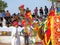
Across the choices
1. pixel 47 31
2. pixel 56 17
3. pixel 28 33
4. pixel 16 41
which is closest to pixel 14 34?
pixel 16 41

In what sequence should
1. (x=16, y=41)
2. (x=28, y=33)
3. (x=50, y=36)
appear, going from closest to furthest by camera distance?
(x=50, y=36) < (x=16, y=41) < (x=28, y=33)

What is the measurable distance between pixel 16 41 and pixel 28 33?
4.42 ft

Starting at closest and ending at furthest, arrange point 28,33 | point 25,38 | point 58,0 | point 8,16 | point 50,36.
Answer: point 58,0, point 50,36, point 28,33, point 25,38, point 8,16

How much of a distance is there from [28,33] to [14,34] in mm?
1127

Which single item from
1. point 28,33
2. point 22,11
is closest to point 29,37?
point 28,33

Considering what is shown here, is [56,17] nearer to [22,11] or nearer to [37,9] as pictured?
[22,11]

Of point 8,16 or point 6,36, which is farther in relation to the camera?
point 8,16

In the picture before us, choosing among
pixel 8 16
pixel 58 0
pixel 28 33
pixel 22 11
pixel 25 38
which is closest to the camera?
pixel 58 0

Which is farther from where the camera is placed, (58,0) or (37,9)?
(37,9)

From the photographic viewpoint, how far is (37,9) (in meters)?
18.2

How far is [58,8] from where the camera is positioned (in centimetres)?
627

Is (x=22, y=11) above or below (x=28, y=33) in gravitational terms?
above

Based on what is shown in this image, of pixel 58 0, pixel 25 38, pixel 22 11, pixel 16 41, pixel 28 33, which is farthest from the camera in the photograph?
pixel 22 11

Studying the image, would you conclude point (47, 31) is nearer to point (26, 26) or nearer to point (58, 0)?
point (58, 0)
